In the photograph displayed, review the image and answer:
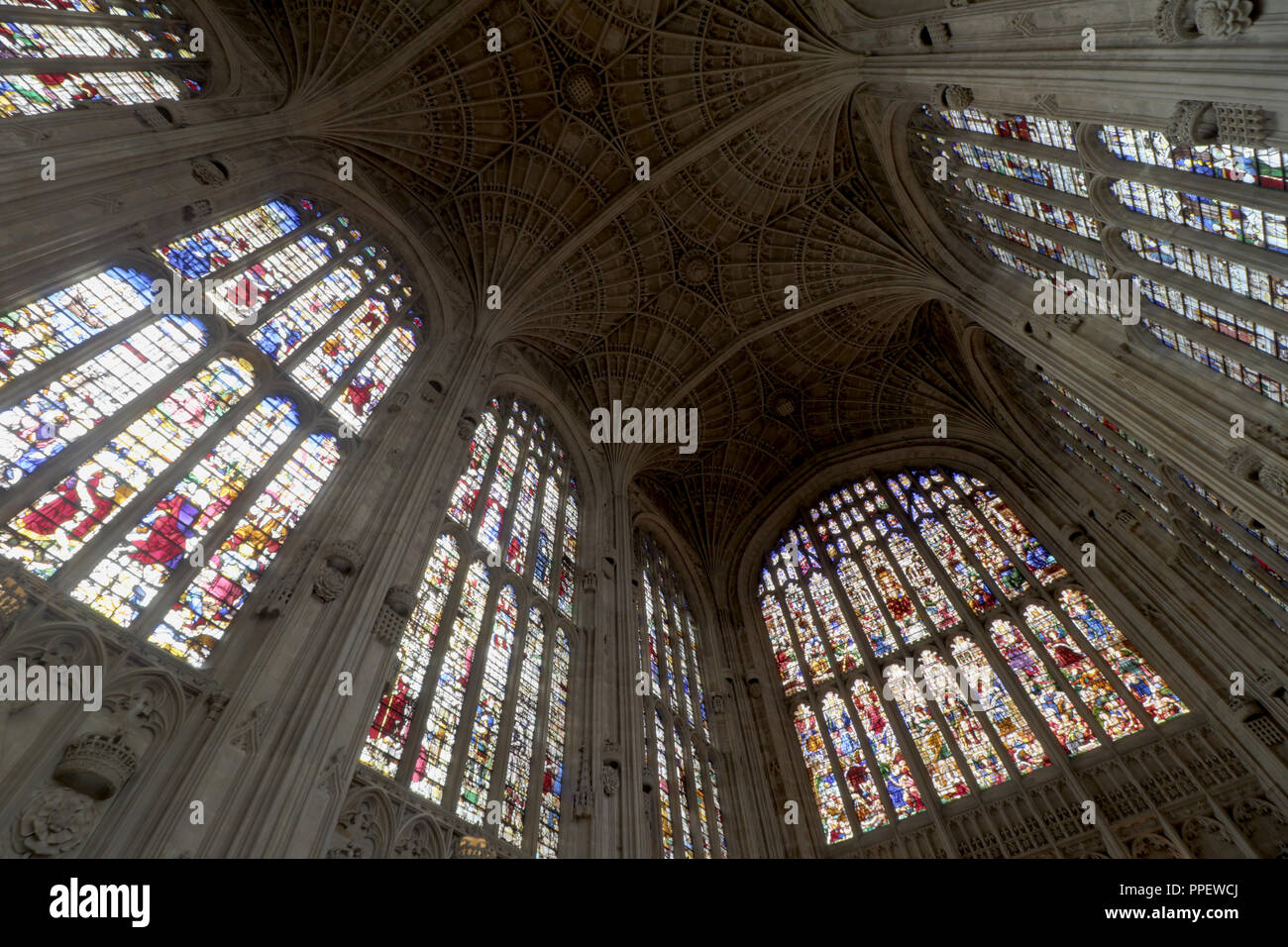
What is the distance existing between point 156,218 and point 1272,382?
1518cm

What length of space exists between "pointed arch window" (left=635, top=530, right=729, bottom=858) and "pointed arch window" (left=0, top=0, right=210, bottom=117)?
43.0ft

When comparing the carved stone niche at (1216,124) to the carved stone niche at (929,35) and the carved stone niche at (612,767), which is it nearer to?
the carved stone niche at (929,35)

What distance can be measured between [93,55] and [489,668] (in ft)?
35.2

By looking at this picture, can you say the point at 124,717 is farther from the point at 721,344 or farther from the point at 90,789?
the point at 721,344

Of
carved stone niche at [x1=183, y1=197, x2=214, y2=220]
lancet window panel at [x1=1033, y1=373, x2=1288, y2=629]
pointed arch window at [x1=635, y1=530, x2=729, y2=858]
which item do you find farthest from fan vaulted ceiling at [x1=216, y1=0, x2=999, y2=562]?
lancet window panel at [x1=1033, y1=373, x2=1288, y2=629]

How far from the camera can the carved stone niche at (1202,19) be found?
6.44 meters

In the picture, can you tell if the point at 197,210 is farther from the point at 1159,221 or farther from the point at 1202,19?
the point at 1159,221

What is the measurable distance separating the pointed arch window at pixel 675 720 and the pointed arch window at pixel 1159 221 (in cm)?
1112

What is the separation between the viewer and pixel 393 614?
380 inches

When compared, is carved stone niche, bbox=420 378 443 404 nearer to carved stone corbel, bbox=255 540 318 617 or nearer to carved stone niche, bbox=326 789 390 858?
carved stone corbel, bbox=255 540 318 617

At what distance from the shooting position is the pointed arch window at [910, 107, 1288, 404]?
8.05 meters

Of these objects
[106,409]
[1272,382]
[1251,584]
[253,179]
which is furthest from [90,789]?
[1251,584]

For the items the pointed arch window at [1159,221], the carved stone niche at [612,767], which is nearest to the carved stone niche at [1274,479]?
the pointed arch window at [1159,221]

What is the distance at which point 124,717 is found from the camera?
6.84m
